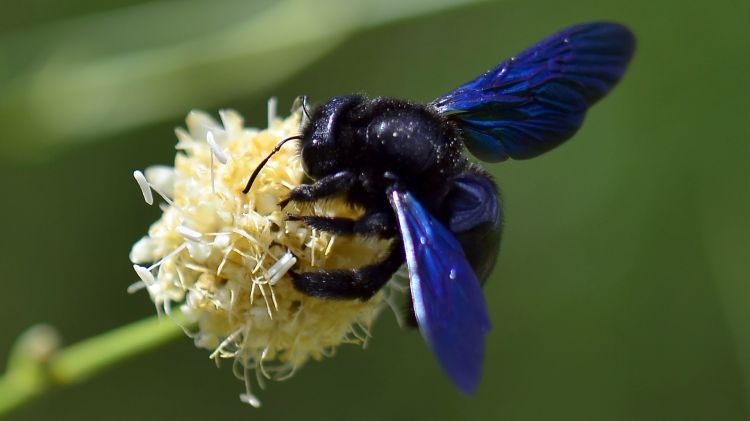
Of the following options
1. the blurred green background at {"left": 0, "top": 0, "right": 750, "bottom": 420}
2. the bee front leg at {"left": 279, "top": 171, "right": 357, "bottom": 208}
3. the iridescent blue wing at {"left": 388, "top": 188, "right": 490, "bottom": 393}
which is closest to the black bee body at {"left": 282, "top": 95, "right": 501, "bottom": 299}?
the bee front leg at {"left": 279, "top": 171, "right": 357, "bottom": 208}

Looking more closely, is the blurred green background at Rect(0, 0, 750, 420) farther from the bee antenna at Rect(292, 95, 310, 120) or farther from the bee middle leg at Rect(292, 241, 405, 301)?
the bee middle leg at Rect(292, 241, 405, 301)

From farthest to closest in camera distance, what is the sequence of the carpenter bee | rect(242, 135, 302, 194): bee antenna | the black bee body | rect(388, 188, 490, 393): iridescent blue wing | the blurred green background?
the blurred green background, rect(242, 135, 302, 194): bee antenna, the black bee body, the carpenter bee, rect(388, 188, 490, 393): iridescent blue wing

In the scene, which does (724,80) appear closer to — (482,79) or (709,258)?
(709,258)

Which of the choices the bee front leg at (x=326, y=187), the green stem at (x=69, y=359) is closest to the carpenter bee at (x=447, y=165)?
the bee front leg at (x=326, y=187)

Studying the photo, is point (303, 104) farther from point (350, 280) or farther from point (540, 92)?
point (540, 92)

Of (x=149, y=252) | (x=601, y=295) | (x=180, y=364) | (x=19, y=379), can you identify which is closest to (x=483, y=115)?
(x=149, y=252)

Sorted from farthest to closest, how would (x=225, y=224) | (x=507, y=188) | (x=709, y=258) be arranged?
1. (x=507, y=188)
2. (x=709, y=258)
3. (x=225, y=224)

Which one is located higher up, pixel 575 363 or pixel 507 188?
pixel 507 188

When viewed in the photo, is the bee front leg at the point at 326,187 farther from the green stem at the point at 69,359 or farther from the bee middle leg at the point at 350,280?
the green stem at the point at 69,359
